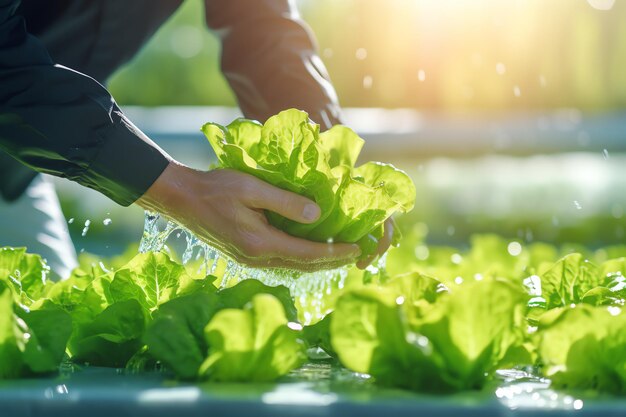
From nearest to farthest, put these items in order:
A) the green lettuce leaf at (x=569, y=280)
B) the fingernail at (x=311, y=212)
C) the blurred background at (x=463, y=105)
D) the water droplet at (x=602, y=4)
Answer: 1. the fingernail at (x=311, y=212)
2. the green lettuce leaf at (x=569, y=280)
3. the blurred background at (x=463, y=105)
4. the water droplet at (x=602, y=4)

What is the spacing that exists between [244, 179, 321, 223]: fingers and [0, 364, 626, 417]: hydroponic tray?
0.25 meters

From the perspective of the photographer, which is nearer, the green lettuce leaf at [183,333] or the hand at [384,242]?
the green lettuce leaf at [183,333]

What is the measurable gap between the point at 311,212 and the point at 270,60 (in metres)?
0.75

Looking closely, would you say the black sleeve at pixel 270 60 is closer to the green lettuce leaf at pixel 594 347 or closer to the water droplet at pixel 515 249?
the green lettuce leaf at pixel 594 347

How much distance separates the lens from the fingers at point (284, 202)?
1.20 metres

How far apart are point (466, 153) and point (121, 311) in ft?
27.4

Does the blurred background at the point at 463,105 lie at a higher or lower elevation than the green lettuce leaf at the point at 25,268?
higher

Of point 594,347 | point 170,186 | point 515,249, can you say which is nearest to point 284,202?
point 170,186

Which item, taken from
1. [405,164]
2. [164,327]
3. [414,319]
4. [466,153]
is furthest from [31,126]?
[466,153]

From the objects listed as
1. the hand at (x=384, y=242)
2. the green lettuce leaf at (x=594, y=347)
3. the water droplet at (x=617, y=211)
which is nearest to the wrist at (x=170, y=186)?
the hand at (x=384, y=242)

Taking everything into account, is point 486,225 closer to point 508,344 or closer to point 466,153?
point 466,153

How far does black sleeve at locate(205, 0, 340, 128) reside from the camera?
71.2 inches

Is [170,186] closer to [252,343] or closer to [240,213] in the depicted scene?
[240,213]

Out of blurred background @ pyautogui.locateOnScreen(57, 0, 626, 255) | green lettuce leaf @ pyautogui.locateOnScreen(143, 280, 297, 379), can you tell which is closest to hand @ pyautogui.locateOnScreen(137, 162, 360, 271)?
green lettuce leaf @ pyautogui.locateOnScreen(143, 280, 297, 379)
